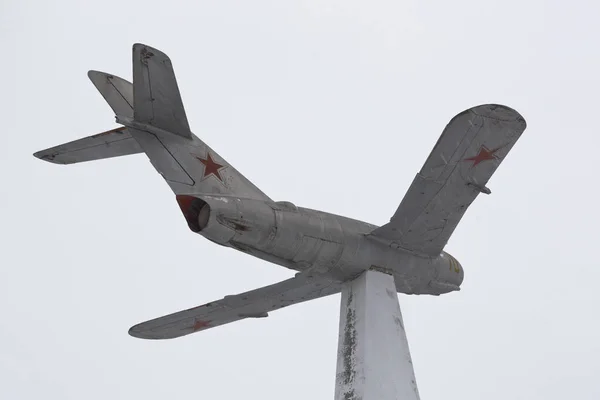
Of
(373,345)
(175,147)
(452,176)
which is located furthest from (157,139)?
(452,176)

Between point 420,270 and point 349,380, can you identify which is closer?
point 349,380

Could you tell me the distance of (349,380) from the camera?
41.5ft

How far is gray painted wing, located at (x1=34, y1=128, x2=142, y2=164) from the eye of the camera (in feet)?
45.1

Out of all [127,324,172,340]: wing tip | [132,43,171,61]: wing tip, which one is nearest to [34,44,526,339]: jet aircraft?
[132,43,171,61]: wing tip

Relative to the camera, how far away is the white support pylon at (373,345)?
1250cm

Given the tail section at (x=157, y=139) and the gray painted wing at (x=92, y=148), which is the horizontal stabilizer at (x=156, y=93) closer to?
the tail section at (x=157, y=139)

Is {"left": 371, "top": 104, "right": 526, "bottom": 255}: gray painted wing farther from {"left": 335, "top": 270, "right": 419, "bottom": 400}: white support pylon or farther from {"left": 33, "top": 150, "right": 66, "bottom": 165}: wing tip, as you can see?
{"left": 33, "top": 150, "right": 66, "bottom": 165}: wing tip

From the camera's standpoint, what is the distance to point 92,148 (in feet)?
45.4

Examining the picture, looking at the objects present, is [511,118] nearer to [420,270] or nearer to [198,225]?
[420,270]

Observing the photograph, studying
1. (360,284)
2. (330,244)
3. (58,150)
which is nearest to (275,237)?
(330,244)

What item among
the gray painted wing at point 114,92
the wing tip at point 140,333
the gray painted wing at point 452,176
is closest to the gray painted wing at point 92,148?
the gray painted wing at point 114,92

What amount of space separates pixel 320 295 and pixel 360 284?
153 centimetres

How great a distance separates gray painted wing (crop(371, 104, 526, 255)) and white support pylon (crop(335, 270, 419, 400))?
1053mm

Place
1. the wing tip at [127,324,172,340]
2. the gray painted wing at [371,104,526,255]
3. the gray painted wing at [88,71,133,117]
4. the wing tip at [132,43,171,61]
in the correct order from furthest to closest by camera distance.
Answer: the wing tip at [127,324,172,340] → the gray painted wing at [88,71,133,117] → the gray painted wing at [371,104,526,255] → the wing tip at [132,43,171,61]
